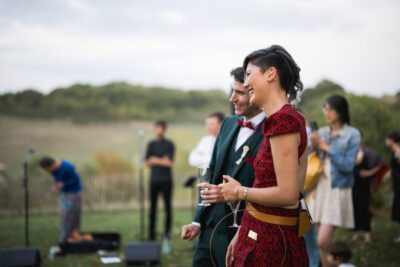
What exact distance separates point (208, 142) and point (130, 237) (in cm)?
386

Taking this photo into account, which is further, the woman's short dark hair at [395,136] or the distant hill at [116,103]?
the distant hill at [116,103]

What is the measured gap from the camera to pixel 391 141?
6934 mm

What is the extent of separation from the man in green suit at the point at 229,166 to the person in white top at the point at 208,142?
304 centimetres

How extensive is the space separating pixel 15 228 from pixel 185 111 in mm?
10060

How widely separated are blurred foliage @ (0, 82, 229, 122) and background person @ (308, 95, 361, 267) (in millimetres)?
13542

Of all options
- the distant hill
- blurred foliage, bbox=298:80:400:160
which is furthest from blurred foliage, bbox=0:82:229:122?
blurred foliage, bbox=298:80:400:160

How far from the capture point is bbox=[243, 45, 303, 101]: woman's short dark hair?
179 cm

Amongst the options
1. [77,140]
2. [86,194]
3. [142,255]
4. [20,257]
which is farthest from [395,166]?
[77,140]

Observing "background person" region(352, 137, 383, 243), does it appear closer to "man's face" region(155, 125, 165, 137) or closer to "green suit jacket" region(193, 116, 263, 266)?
"man's face" region(155, 125, 165, 137)

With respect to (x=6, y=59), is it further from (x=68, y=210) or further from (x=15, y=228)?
(x=68, y=210)

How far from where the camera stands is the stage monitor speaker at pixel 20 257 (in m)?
5.60

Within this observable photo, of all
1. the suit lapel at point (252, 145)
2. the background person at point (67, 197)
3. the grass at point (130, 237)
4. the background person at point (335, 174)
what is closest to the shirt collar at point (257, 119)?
the suit lapel at point (252, 145)

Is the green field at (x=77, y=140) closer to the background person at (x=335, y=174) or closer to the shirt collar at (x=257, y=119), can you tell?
the background person at (x=335, y=174)

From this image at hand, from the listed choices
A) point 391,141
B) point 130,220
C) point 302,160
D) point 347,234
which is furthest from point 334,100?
point 130,220
